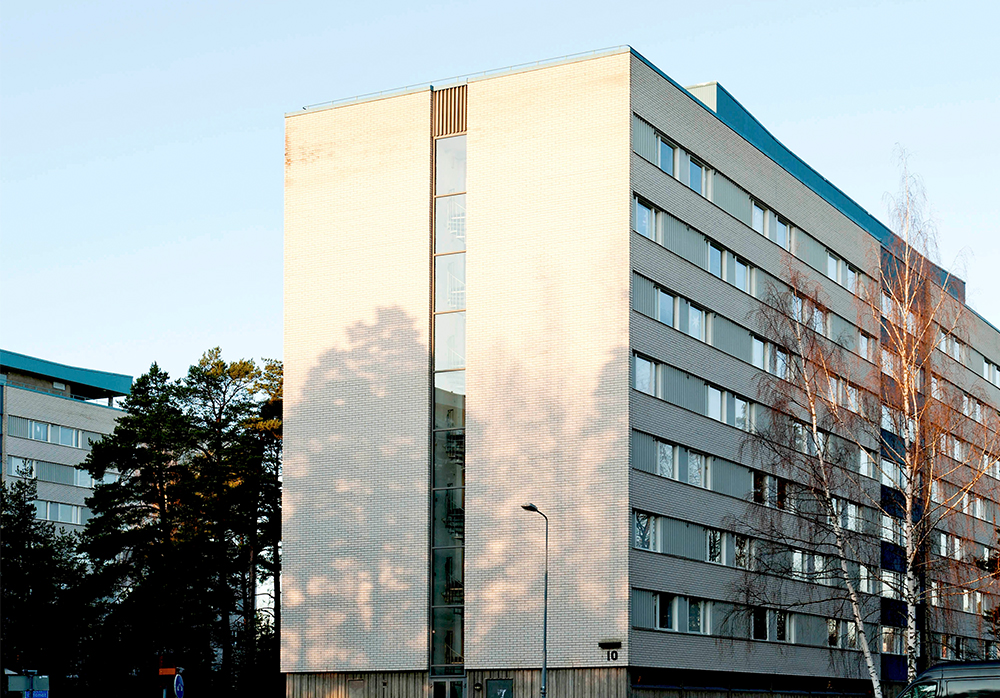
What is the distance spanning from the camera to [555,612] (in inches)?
1778

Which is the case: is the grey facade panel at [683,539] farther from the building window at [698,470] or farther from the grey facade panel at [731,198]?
the grey facade panel at [731,198]

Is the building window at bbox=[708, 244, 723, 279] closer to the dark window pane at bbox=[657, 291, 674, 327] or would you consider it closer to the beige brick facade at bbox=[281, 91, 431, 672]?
the dark window pane at bbox=[657, 291, 674, 327]

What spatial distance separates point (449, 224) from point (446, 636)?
13.7 meters

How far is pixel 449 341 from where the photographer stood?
160 feet

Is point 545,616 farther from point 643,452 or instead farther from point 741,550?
point 741,550

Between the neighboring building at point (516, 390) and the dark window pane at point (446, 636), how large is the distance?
73 millimetres

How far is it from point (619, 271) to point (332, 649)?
52.1ft

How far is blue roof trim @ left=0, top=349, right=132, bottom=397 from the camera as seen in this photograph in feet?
355

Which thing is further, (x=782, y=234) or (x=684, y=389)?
(x=782, y=234)

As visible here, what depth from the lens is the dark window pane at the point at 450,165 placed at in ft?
162

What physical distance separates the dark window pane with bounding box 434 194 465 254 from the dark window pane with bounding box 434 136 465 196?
0.35 m

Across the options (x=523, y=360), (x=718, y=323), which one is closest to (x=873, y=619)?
(x=718, y=323)

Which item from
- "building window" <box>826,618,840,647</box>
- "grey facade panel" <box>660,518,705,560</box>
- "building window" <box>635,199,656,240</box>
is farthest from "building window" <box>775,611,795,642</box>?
"building window" <box>635,199,656,240</box>

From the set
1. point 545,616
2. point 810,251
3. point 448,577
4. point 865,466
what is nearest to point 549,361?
point 448,577
